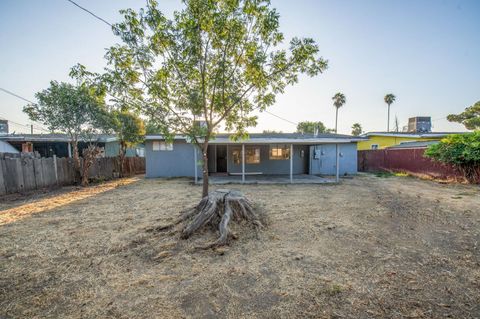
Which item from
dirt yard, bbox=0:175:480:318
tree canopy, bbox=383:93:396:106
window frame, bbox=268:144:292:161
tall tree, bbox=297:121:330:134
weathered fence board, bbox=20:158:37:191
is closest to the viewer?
dirt yard, bbox=0:175:480:318

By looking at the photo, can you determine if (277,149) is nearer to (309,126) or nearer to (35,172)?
(35,172)

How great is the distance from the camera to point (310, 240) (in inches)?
150

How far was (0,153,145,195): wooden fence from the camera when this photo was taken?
7.68 m

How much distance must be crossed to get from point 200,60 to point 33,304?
436 cm

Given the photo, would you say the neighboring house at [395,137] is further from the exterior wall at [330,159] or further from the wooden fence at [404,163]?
the exterior wall at [330,159]

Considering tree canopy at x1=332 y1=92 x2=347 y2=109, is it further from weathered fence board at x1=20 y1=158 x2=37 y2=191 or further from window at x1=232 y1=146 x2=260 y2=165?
weathered fence board at x1=20 y1=158 x2=37 y2=191

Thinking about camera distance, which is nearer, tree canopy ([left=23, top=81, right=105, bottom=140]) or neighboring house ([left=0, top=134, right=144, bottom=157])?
tree canopy ([left=23, top=81, right=105, bottom=140])

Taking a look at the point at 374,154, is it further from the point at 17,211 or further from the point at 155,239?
the point at 17,211

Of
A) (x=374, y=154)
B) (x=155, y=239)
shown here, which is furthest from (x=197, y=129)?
(x=374, y=154)

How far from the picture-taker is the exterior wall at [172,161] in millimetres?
13422

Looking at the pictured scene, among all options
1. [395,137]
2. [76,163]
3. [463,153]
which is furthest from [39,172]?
[395,137]

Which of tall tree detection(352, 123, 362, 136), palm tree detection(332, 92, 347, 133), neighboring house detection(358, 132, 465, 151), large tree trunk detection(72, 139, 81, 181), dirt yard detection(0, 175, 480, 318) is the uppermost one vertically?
palm tree detection(332, 92, 347, 133)

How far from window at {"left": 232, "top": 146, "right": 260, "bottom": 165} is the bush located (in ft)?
30.8

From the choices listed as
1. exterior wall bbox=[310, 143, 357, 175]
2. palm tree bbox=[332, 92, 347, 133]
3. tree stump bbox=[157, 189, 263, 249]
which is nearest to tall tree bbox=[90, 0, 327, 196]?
tree stump bbox=[157, 189, 263, 249]
